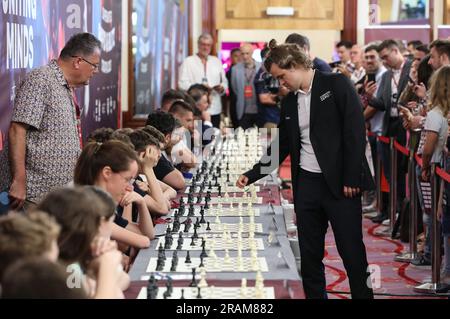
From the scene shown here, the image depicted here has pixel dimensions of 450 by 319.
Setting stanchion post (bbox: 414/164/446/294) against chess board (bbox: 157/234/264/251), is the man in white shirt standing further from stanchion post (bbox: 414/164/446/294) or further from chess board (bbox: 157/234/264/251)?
chess board (bbox: 157/234/264/251)

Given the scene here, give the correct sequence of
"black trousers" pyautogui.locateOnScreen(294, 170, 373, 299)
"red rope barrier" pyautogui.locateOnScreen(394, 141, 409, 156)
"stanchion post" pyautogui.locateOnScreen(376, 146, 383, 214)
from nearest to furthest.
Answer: "black trousers" pyautogui.locateOnScreen(294, 170, 373, 299) < "red rope barrier" pyautogui.locateOnScreen(394, 141, 409, 156) < "stanchion post" pyautogui.locateOnScreen(376, 146, 383, 214)

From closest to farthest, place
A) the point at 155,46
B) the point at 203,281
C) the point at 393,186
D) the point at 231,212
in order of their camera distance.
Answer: the point at 203,281, the point at 231,212, the point at 393,186, the point at 155,46

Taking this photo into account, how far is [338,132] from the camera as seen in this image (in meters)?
5.94

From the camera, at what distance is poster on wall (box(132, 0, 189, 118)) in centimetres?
1172

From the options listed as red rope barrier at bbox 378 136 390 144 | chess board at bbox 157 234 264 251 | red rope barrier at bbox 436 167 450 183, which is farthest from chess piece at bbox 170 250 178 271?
red rope barrier at bbox 378 136 390 144

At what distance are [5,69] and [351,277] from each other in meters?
2.32

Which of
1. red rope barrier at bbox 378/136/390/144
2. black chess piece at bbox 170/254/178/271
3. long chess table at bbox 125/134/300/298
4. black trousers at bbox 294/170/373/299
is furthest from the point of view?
red rope barrier at bbox 378/136/390/144

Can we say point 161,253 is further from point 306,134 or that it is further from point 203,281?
point 306,134

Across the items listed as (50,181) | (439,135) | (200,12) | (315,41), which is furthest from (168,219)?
(315,41)

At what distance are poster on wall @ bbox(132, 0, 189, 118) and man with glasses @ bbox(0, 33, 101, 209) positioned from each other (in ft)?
17.1

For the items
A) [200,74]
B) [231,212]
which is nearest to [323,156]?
[231,212]

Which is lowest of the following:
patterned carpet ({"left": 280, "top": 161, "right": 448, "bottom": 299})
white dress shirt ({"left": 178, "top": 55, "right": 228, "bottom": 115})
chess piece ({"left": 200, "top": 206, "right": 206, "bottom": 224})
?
patterned carpet ({"left": 280, "top": 161, "right": 448, "bottom": 299})

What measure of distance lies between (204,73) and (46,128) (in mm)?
8644

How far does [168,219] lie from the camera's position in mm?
5930
